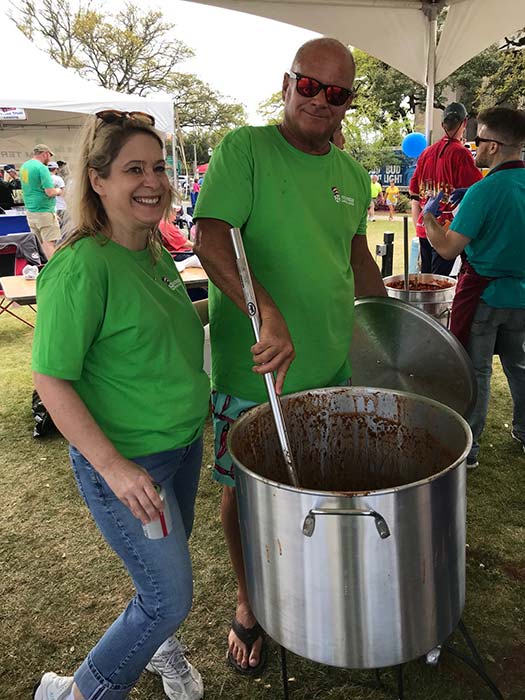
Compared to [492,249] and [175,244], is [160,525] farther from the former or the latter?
[175,244]

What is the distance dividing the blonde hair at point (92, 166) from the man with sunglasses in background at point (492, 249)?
193 centimetres

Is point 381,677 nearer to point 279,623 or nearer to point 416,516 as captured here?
point 279,623

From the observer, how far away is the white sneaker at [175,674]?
1746 mm

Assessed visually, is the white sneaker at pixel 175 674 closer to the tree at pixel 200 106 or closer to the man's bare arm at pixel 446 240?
the man's bare arm at pixel 446 240

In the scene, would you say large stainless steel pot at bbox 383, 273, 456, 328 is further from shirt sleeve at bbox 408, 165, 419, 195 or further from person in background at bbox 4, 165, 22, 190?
person in background at bbox 4, 165, 22, 190

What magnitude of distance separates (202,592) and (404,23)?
4.86m

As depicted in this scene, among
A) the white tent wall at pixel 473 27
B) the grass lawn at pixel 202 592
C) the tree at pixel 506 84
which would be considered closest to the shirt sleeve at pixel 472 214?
the grass lawn at pixel 202 592

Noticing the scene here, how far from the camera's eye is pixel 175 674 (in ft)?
5.74

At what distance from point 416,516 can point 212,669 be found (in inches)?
48.3

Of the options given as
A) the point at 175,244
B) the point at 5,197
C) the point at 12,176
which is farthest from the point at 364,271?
the point at 12,176

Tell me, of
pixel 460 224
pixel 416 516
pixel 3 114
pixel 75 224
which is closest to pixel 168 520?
pixel 416 516

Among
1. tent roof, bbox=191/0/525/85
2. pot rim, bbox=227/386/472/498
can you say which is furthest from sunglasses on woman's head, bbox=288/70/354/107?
tent roof, bbox=191/0/525/85

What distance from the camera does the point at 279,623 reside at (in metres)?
1.21

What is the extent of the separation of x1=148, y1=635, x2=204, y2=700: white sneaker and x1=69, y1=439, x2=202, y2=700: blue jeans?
1.05ft
